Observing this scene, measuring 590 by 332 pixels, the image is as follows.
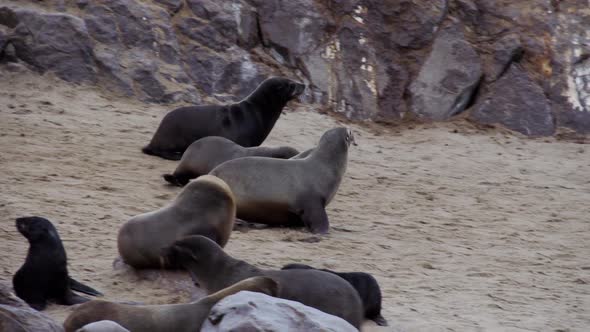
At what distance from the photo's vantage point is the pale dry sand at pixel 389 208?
6.27 meters

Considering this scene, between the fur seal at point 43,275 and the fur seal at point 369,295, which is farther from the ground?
the fur seal at point 369,295

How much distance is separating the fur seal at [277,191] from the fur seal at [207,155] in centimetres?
75

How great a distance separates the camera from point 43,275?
5.35 metres

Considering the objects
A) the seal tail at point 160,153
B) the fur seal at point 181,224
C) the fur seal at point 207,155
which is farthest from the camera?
the seal tail at point 160,153

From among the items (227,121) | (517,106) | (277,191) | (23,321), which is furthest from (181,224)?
(517,106)

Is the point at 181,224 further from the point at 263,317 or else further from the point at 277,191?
the point at 277,191

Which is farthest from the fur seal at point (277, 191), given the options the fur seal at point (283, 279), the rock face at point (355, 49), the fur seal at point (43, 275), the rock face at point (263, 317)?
the rock face at point (355, 49)

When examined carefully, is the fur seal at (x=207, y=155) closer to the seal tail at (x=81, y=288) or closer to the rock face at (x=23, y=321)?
the seal tail at (x=81, y=288)

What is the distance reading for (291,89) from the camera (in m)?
10.6

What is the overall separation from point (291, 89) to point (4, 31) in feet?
10.1

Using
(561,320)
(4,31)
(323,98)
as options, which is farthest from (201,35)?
(561,320)

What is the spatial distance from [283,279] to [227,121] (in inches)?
203

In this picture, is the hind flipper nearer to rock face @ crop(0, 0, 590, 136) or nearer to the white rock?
the white rock

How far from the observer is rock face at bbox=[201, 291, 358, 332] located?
173 inches
